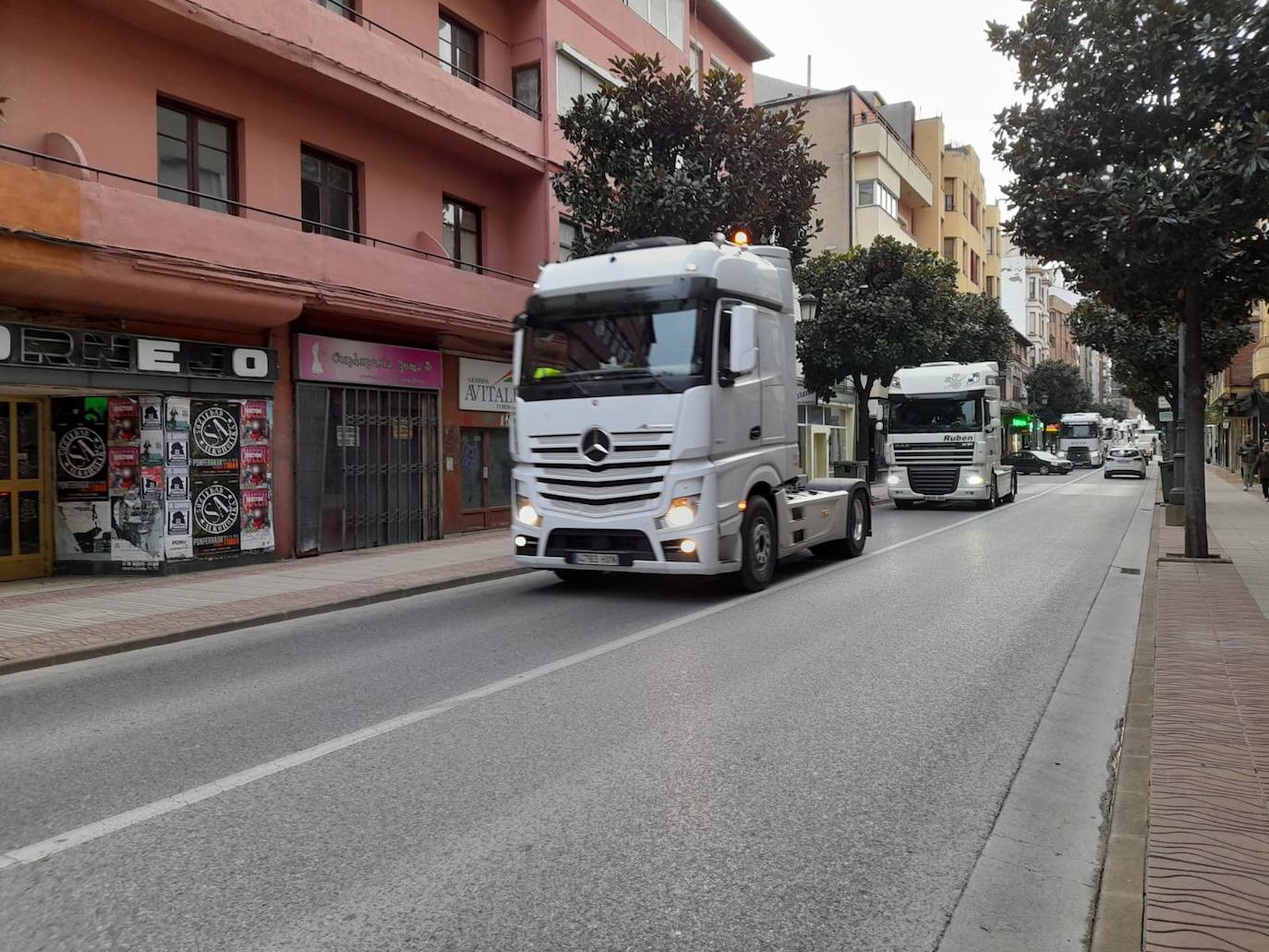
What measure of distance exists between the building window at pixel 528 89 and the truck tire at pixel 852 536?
408 inches

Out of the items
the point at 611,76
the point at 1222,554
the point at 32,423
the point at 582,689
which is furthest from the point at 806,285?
the point at 582,689

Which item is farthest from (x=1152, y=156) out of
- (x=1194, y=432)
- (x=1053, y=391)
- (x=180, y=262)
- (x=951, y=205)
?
Answer: (x=1053, y=391)

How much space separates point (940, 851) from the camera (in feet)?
11.7

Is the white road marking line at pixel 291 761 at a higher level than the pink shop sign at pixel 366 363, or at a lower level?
lower

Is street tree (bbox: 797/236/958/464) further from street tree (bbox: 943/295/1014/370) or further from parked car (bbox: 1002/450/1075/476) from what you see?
parked car (bbox: 1002/450/1075/476)

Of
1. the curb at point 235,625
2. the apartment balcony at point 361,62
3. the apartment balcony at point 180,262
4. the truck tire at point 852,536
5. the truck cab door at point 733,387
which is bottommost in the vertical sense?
the curb at point 235,625

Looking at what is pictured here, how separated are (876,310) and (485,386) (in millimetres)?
12551

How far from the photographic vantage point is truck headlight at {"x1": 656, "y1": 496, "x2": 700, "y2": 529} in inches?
349

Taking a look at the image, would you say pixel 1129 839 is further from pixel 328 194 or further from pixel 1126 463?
pixel 1126 463

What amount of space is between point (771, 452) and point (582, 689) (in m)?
4.82

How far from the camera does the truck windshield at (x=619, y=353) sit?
8.91 m

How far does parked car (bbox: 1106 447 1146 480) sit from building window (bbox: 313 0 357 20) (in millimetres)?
39403

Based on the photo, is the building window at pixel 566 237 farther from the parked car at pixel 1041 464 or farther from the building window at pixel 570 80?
the parked car at pixel 1041 464

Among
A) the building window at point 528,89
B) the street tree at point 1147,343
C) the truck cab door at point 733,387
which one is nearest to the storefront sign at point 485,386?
the building window at point 528,89
